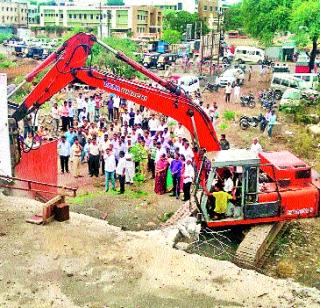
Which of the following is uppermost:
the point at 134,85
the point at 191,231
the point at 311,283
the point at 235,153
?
the point at 134,85

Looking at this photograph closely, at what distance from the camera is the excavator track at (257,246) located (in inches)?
Answer: 397

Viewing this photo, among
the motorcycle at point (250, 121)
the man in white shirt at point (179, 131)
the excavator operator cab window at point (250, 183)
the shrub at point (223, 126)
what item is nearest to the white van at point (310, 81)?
the motorcycle at point (250, 121)

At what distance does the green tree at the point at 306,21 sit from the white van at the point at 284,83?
142 inches

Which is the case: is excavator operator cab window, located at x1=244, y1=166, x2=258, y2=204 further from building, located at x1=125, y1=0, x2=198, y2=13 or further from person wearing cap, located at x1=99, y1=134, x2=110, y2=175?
building, located at x1=125, y1=0, x2=198, y2=13

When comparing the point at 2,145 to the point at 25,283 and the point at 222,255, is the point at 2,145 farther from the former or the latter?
the point at 222,255

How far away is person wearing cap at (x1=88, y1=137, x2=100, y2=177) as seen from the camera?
15.8 m

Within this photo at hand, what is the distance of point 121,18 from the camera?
7794cm

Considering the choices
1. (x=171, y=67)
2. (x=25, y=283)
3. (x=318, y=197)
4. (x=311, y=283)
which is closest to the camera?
(x=25, y=283)

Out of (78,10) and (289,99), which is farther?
(78,10)

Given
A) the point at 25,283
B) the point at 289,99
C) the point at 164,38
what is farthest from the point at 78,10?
the point at 25,283

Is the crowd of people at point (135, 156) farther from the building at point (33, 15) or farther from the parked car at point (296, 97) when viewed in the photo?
the building at point (33, 15)

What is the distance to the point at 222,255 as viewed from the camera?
35.4 feet

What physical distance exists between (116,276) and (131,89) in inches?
226

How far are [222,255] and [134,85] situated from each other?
4583 mm
